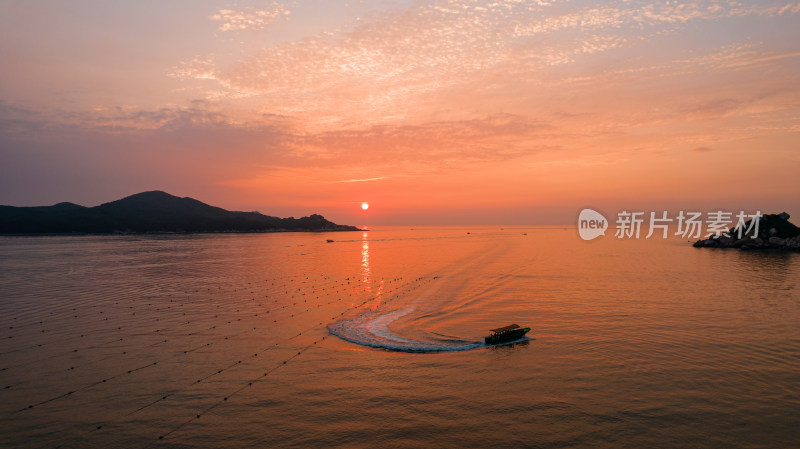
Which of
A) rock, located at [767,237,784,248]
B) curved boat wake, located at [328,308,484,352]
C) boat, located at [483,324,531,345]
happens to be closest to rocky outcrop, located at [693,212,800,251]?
rock, located at [767,237,784,248]

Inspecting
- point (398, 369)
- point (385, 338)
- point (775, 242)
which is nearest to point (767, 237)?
point (775, 242)

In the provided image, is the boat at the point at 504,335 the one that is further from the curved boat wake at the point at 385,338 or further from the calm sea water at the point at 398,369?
the curved boat wake at the point at 385,338

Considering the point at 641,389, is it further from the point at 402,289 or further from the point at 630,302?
the point at 402,289

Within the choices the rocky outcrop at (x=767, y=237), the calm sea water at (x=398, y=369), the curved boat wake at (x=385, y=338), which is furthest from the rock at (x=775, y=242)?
the curved boat wake at (x=385, y=338)

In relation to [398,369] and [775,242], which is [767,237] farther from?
[398,369]

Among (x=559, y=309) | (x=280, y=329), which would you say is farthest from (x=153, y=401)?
(x=559, y=309)

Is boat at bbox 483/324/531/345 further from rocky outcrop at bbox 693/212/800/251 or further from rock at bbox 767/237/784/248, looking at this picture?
rock at bbox 767/237/784/248
